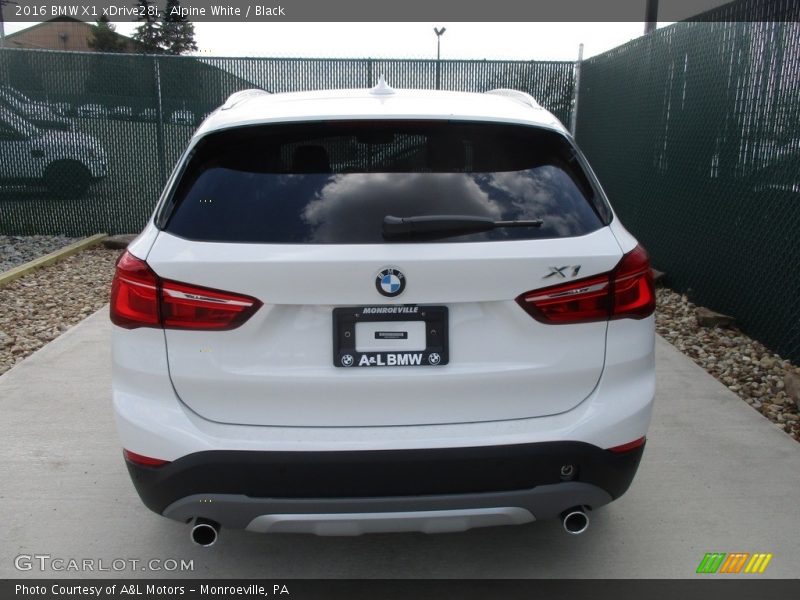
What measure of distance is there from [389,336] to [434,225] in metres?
0.38

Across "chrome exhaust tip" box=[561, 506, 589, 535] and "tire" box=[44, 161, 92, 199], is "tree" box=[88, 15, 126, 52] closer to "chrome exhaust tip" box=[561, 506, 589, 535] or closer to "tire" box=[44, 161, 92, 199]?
"tire" box=[44, 161, 92, 199]

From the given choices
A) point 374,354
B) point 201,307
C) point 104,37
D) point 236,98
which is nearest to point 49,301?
point 236,98

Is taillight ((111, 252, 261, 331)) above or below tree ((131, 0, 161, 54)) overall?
below

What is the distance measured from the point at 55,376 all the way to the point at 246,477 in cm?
327

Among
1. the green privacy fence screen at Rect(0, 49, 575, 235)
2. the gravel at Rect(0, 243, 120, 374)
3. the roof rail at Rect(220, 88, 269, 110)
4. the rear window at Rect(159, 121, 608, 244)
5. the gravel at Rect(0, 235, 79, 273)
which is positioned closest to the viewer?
the rear window at Rect(159, 121, 608, 244)

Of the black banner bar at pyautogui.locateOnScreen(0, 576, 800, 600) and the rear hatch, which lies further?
the black banner bar at pyautogui.locateOnScreen(0, 576, 800, 600)

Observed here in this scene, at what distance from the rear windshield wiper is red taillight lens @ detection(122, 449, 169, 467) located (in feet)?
3.36

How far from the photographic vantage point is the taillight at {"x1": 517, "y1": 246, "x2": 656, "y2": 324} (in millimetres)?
2338

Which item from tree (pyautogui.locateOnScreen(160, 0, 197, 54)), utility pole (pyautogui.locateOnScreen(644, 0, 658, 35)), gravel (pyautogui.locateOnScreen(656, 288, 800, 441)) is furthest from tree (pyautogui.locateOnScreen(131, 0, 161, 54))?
gravel (pyautogui.locateOnScreen(656, 288, 800, 441))

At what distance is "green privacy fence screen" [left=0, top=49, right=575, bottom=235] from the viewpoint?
9.59 metres

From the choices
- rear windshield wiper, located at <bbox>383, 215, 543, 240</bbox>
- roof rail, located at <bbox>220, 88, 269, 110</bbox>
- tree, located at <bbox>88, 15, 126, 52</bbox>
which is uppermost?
tree, located at <bbox>88, 15, 126, 52</bbox>

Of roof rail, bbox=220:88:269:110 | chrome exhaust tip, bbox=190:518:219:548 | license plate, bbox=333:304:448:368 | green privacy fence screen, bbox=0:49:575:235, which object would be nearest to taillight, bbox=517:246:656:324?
license plate, bbox=333:304:448:368

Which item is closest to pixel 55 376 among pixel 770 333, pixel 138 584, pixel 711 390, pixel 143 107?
pixel 138 584

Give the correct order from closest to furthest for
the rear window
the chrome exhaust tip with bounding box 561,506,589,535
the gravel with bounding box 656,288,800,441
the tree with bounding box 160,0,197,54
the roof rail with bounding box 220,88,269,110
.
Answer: the rear window < the chrome exhaust tip with bounding box 561,506,589,535 < the roof rail with bounding box 220,88,269,110 < the gravel with bounding box 656,288,800,441 < the tree with bounding box 160,0,197,54
